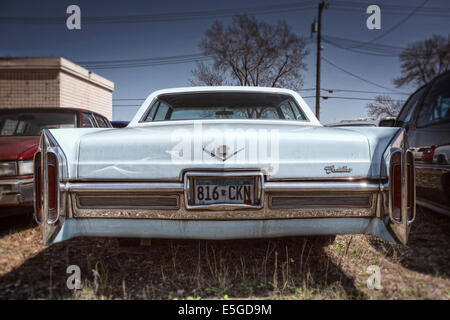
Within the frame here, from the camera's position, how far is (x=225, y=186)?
6.04 feet

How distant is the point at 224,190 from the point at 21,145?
108 inches

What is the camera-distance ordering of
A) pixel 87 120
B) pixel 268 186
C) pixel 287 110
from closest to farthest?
pixel 268 186, pixel 287 110, pixel 87 120

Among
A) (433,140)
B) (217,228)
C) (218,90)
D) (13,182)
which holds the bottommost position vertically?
(217,228)

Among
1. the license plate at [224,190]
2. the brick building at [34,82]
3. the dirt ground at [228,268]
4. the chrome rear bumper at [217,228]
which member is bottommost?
the dirt ground at [228,268]

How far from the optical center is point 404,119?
427 centimetres

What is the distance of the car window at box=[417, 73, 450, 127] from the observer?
310 cm

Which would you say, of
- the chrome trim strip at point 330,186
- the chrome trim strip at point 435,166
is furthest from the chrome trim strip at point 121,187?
the chrome trim strip at point 435,166

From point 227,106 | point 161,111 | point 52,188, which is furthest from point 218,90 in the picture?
point 52,188

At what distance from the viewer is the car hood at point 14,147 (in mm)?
3260

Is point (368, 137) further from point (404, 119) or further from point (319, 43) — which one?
point (319, 43)

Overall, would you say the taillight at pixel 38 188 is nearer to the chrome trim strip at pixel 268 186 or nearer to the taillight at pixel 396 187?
the chrome trim strip at pixel 268 186

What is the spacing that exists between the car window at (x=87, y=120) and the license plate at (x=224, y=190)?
355 cm

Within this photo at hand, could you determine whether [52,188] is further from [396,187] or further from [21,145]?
[396,187]

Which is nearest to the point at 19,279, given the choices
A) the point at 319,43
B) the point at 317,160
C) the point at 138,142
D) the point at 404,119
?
the point at 138,142
